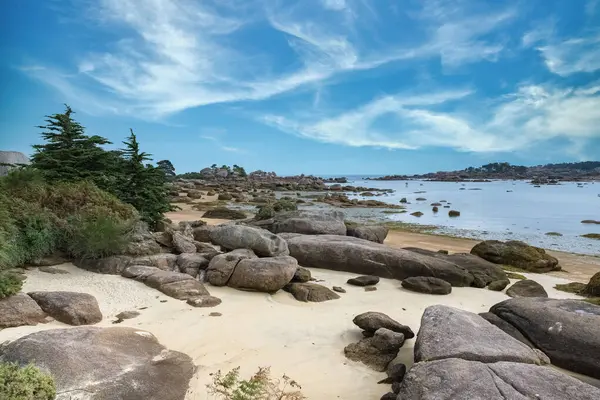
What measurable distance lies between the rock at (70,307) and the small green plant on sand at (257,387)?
3.18 m

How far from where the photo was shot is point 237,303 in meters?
9.15

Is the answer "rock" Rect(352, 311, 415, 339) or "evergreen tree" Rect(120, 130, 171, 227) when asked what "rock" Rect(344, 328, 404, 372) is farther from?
"evergreen tree" Rect(120, 130, 171, 227)

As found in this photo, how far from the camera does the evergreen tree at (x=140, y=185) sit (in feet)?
46.9

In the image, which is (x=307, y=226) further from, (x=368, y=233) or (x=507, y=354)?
(x=507, y=354)

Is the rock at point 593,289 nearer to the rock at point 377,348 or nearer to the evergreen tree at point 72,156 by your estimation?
the rock at point 377,348

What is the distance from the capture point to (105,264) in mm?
10195

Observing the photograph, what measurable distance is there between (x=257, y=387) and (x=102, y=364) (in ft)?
7.88

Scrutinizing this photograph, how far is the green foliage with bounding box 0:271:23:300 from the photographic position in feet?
23.9

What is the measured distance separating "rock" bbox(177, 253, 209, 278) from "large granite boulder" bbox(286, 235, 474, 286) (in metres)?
3.74

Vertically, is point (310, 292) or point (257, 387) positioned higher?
point (257, 387)

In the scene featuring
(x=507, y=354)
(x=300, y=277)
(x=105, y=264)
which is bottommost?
(x=300, y=277)

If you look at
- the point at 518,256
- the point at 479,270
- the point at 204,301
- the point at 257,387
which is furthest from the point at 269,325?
the point at 518,256

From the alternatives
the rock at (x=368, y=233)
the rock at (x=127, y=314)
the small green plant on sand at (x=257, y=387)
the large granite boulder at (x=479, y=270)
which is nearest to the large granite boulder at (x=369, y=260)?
the large granite boulder at (x=479, y=270)

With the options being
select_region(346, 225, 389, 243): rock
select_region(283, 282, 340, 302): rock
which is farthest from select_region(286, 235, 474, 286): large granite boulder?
select_region(346, 225, 389, 243): rock
